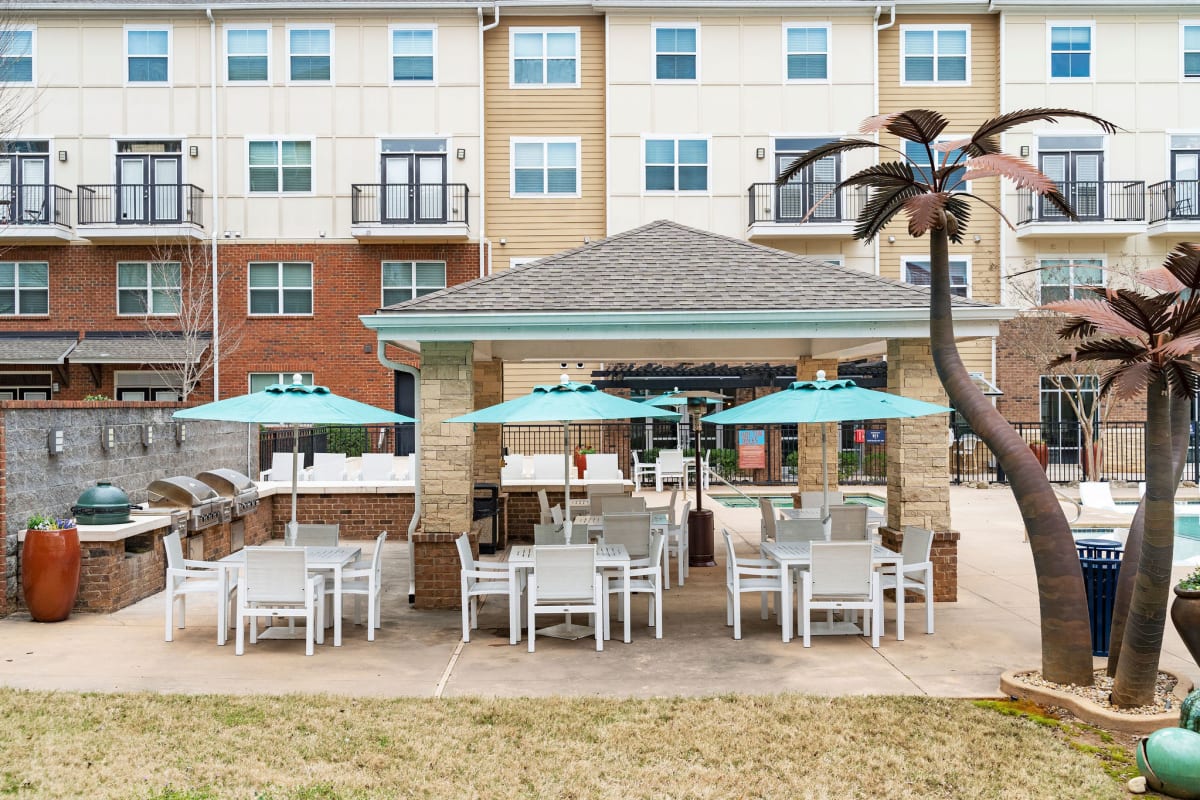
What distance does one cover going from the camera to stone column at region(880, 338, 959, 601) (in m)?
10.4

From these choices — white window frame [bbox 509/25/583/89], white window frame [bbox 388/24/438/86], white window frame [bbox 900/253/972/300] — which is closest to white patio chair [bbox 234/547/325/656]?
white window frame [bbox 388/24/438/86]

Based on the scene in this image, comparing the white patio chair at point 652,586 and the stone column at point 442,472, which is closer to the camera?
the white patio chair at point 652,586

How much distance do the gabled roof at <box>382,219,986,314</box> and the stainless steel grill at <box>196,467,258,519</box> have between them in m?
5.06

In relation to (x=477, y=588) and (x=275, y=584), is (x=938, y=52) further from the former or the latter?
(x=275, y=584)

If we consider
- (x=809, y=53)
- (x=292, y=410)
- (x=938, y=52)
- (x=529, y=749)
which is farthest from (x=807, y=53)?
(x=529, y=749)

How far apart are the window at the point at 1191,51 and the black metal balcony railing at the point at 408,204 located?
19.3m

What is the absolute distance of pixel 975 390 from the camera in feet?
23.2

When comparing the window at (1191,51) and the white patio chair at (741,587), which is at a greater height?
the window at (1191,51)

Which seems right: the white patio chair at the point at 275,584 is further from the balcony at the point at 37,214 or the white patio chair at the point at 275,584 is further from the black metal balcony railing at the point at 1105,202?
the black metal balcony railing at the point at 1105,202

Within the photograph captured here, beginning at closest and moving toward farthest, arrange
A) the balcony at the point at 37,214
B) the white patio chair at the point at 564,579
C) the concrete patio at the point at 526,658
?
the concrete patio at the point at 526,658
the white patio chair at the point at 564,579
the balcony at the point at 37,214

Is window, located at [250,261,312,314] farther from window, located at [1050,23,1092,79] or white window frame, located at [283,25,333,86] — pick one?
window, located at [1050,23,1092,79]

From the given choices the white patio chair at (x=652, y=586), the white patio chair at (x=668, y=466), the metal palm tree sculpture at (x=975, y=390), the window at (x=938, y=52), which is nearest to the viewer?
the metal palm tree sculpture at (x=975, y=390)

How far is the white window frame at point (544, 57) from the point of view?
25.4 meters

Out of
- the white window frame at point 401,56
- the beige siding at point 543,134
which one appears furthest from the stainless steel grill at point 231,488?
the white window frame at point 401,56
